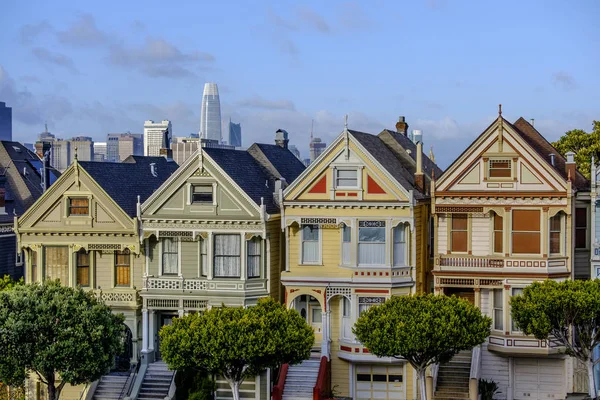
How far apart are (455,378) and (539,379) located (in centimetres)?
374

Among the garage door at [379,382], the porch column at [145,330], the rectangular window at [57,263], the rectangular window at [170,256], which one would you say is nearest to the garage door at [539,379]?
the garage door at [379,382]

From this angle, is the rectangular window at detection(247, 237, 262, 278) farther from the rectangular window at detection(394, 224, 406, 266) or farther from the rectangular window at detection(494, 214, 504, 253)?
the rectangular window at detection(494, 214, 504, 253)

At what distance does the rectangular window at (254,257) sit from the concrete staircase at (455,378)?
31.4ft

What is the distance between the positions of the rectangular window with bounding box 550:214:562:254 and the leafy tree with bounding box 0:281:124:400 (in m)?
19.6

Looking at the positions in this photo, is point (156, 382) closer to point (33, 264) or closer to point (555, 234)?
point (33, 264)

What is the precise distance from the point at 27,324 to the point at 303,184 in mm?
13544

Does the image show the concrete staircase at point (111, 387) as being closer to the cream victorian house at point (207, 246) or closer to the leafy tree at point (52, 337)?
the cream victorian house at point (207, 246)

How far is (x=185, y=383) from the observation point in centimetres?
4509

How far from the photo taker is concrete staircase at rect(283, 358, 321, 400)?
4391cm

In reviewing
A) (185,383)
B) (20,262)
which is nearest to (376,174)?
(185,383)

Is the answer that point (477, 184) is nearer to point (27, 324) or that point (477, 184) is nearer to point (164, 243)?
point (164, 243)

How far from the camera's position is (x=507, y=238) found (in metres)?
43.7

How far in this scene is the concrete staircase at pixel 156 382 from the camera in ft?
148

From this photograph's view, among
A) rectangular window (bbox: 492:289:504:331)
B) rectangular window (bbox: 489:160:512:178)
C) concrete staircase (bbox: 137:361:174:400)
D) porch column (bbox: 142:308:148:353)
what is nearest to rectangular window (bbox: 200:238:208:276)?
porch column (bbox: 142:308:148:353)
